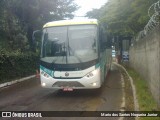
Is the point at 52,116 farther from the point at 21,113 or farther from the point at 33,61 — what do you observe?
the point at 33,61

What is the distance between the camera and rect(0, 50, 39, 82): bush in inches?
816

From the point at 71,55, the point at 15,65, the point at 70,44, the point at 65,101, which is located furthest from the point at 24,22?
the point at 65,101

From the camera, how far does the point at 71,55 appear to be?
13602 mm

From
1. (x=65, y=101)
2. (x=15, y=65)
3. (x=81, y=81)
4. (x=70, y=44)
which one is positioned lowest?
(x=65, y=101)

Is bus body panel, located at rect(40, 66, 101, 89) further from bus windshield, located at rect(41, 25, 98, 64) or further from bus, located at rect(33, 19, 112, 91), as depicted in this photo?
bus windshield, located at rect(41, 25, 98, 64)

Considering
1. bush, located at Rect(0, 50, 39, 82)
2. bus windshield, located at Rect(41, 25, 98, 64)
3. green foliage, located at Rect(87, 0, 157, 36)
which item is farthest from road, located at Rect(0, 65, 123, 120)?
green foliage, located at Rect(87, 0, 157, 36)

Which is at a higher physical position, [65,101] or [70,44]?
[70,44]

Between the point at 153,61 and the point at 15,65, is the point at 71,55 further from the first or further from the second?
the point at 15,65

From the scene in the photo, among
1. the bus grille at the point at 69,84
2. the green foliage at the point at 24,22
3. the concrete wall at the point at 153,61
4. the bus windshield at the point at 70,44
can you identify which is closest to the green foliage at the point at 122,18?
the green foliage at the point at 24,22

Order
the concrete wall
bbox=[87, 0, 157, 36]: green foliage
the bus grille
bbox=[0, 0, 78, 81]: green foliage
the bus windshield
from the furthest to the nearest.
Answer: bbox=[0, 0, 78, 81]: green foliage
bbox=[87, 0, 157, 36]: green foliage
the bus windshield
the bus grille
the concrete wall

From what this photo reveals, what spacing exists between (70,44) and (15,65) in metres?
9.73

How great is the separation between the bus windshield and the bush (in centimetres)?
650

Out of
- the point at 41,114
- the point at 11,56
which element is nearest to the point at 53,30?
the point at 41,114

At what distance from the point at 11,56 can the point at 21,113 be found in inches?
462
